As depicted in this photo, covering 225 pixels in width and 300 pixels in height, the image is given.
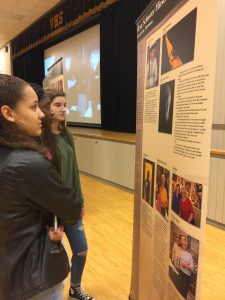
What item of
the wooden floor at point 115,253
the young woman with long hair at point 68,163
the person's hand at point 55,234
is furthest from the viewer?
the wooden floor at point 115,253

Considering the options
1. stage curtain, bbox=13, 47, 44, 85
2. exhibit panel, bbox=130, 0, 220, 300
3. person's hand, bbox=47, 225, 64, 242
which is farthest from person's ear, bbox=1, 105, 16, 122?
stage curtain, bbox=13, 47, 44, 85

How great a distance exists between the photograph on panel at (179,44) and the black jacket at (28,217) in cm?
59

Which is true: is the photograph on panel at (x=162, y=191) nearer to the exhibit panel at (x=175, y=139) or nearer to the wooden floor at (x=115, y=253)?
the exhibit panel at (x=175, y=139)

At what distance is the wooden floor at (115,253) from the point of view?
2066 millimetres

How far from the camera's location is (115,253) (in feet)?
8.50

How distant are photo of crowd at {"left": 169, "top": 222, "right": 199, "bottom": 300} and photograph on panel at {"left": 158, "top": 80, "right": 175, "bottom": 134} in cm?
39

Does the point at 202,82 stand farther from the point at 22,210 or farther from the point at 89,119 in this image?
the point at 89,119

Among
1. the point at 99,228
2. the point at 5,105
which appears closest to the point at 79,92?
the point at 99,228

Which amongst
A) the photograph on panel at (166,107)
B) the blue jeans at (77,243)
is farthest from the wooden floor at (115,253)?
the photograph on panel at (166,107)

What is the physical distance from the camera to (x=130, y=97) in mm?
4918

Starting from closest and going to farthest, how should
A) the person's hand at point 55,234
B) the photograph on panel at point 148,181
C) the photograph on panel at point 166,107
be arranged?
1. the person's hand at point 55,234
2. the photograph on panel at point 166,107
3. the photograph on panel at point 148,181

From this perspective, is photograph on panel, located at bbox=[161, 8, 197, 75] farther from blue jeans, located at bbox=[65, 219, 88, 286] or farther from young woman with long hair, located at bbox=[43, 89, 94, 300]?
blue jeans, located at bbox=[65, 219, 88, 286]

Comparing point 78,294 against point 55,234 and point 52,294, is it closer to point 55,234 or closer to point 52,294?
point 52,294

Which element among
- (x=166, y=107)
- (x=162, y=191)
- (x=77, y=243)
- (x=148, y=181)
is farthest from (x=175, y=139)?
(x=77, y=243)
